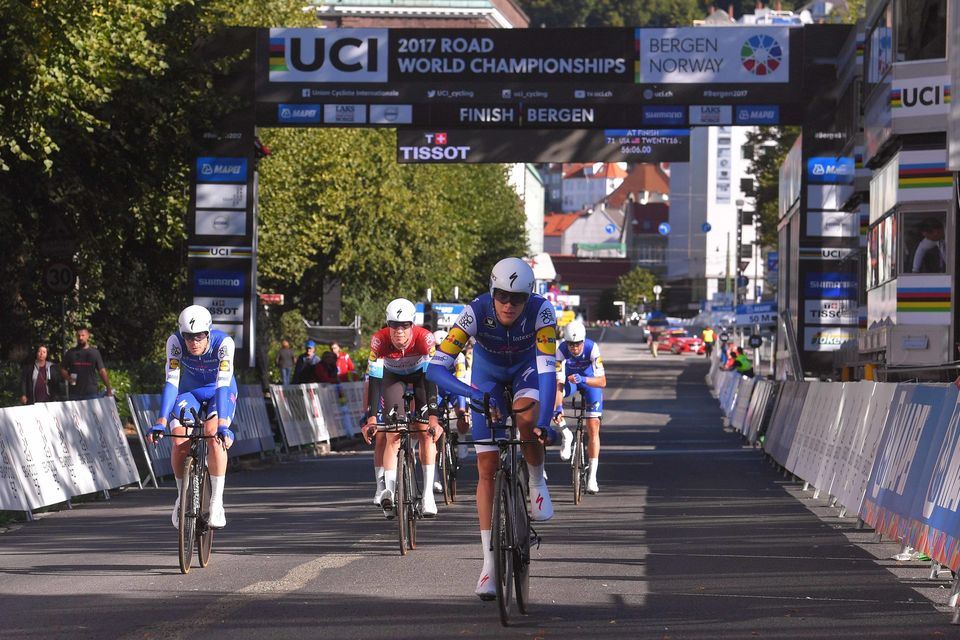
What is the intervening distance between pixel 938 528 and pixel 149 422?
1224 centimetres

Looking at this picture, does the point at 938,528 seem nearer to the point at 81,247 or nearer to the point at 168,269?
the point at 81,247

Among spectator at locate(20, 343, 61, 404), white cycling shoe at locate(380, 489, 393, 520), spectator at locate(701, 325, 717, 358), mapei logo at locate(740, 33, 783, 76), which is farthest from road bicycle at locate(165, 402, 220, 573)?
spectator at locate(701, 325, 717, 358)

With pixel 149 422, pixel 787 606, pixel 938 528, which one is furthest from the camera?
pixel 149 422

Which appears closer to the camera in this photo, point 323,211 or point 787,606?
point 787,606

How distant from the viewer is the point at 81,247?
28.3 m

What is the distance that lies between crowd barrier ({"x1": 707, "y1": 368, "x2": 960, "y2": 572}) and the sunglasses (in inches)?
106

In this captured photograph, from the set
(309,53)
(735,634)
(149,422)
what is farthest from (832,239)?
(735,634)

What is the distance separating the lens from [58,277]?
21.8 m

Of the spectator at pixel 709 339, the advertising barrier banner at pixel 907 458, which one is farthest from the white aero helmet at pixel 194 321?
the spectator at pixel 709 339

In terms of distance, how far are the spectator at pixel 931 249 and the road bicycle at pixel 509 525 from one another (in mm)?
14996

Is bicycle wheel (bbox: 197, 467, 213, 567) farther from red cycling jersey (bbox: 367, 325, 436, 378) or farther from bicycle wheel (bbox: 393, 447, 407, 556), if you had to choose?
red cycling jersey (bbox: 367, 325, 436, 378)

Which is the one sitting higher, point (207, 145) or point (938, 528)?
point (207, 145)

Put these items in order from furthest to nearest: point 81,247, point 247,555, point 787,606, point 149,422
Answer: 1. point 81,247
2. point 149,422
3. point 247,555
4. point 787,606

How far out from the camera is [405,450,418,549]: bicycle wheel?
1223 cm
